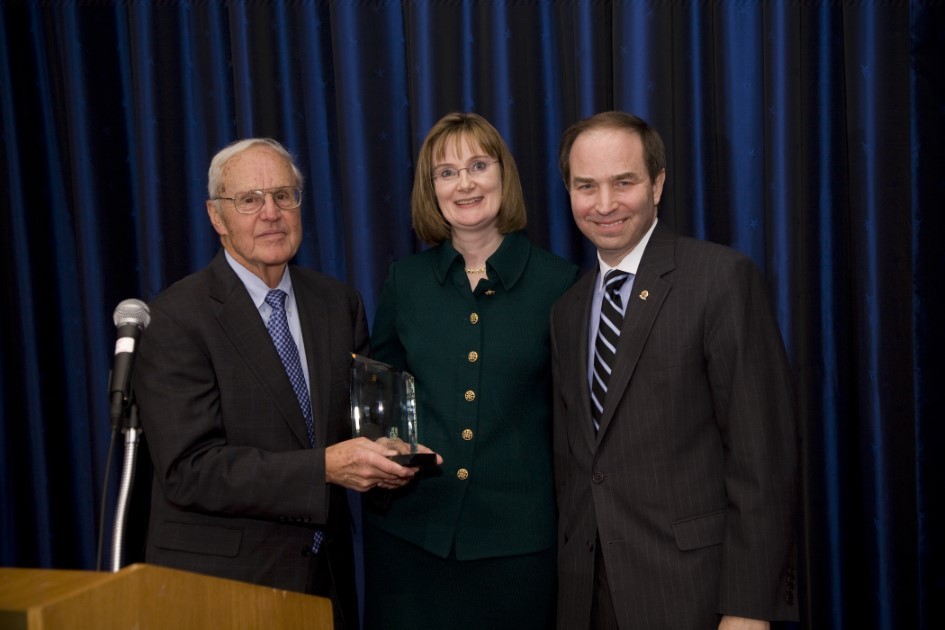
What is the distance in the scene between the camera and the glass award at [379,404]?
75.7 inches

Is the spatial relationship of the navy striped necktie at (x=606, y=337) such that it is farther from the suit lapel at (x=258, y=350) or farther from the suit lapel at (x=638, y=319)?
the suit lapel at (x=258, y=350)

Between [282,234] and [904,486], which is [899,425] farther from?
[282,234]

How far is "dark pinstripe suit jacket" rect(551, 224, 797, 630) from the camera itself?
173 cm

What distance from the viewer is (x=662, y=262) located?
1897mm

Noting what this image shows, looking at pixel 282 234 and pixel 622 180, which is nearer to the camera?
pixel 622 180

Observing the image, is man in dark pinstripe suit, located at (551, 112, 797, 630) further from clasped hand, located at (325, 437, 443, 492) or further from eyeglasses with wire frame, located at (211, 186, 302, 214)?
eyeglasses with wire frame, located at (211, 186, 302, 214)

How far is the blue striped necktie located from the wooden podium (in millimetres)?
693

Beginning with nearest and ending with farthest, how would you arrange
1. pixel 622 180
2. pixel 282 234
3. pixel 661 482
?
pixel 661 482 → pixel 622 180 → pixel 282 234

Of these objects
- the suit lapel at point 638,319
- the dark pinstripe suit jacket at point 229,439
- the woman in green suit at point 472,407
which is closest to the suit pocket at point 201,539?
the dark pinstripe suit jacket at point 229,439

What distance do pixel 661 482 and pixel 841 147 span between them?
157cm

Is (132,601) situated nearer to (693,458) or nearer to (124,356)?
(124,356)

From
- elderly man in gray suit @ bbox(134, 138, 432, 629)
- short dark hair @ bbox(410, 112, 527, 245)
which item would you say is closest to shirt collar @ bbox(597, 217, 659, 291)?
short dark hair @ bbox(410, 112, 527, 245)

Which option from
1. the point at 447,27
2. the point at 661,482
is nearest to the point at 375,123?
Result: the point at 447,27

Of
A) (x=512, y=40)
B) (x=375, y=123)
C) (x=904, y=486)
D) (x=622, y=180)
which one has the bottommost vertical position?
(x=904, y=486)
